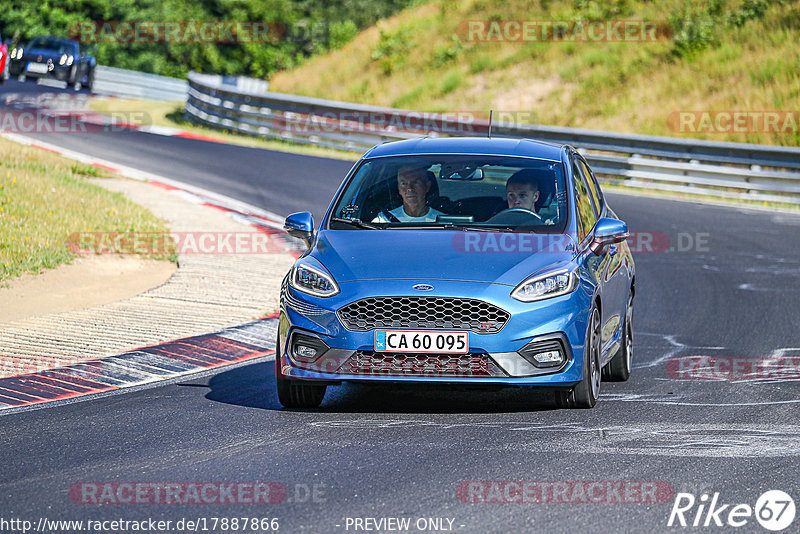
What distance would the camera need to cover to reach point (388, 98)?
1538 inches

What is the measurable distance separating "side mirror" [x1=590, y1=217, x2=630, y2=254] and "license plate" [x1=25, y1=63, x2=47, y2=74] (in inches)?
1380

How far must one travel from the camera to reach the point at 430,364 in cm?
745

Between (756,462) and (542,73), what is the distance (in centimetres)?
3144

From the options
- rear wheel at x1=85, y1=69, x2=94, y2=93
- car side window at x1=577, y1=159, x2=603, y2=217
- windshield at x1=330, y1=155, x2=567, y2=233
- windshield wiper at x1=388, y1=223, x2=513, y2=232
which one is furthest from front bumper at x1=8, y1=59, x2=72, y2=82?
windshield wiper at x1=388, y1=223, x2=513, y2=232

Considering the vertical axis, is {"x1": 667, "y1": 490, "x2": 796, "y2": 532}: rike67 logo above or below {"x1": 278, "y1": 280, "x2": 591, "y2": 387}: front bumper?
below

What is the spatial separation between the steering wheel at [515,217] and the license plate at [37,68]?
114 feet

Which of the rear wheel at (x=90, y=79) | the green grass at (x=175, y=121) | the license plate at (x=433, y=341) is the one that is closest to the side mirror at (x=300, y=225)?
the license plate at (x=433, y=341)

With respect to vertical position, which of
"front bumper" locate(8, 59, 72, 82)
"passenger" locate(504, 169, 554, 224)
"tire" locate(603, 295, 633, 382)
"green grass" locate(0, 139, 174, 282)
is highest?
"passenger" locate(504, 169, 554, 224)

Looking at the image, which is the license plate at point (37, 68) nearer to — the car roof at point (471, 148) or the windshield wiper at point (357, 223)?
the car roof at point (471, 148)

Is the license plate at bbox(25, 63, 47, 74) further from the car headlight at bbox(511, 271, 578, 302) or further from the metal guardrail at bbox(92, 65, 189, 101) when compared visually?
the car headlight at bbox(511, 271, 578, 302)

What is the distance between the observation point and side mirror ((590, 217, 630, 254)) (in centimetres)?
835

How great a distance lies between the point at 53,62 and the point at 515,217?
3477 cm

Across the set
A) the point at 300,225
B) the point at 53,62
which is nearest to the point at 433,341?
the point at 300,225

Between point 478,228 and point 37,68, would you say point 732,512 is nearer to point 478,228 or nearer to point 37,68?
point 478,228
